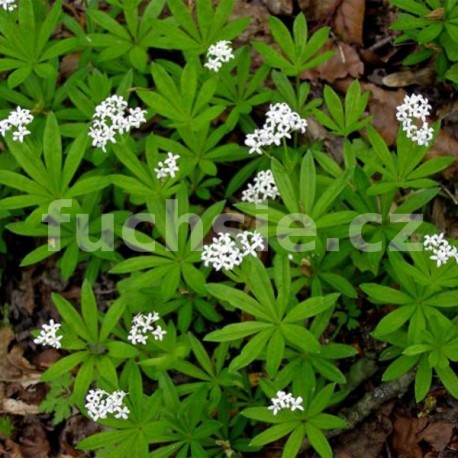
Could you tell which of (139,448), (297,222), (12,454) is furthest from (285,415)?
(12,454)

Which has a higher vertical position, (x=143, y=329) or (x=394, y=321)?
(x=143, y=329)

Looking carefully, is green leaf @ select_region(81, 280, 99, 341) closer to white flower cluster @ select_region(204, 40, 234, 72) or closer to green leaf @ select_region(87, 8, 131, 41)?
white flower cluster @ select_region(204, 40, 234, 72)

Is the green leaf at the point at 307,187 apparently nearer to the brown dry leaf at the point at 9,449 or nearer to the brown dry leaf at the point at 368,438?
the brown dry leaf at the point at 368,438

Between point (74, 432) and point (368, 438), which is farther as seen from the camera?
point (74, 432)

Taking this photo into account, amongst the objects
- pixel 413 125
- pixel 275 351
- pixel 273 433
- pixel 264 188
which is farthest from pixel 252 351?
pixel 413 125

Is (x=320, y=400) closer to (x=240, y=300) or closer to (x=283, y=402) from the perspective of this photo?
(x=283, y=402)

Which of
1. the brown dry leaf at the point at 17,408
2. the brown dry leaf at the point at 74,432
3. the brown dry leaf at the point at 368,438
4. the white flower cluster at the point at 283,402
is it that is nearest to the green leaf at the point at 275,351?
the white flower cluster at the point at 283,402

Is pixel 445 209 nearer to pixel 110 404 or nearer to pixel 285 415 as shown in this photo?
pixel 285 415

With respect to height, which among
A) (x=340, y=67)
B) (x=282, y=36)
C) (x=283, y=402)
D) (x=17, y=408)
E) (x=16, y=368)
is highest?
(x=340, y=67)
